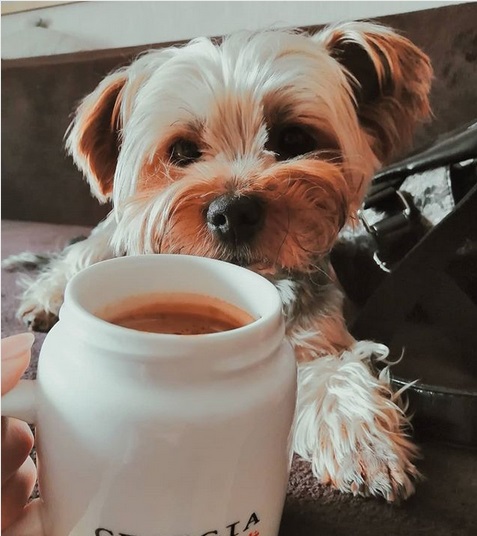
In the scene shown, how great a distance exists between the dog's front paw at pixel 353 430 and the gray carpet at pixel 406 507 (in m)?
0.01

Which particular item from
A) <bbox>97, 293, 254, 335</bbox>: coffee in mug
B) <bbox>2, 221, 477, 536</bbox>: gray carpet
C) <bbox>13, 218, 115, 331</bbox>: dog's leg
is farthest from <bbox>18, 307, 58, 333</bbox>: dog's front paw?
<bbox>97, 293, 254, 335</bbox>: coffee in mug

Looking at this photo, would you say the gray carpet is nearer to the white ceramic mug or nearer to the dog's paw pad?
the white ceramic mug

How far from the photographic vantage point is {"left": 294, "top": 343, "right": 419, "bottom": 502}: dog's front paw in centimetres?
69

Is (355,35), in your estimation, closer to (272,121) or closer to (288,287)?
(272,121)

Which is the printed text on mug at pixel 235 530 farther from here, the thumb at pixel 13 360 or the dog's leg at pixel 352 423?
the dog's leg at pixel 352 423

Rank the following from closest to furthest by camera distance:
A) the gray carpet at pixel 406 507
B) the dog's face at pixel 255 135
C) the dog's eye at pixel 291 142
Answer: the gray carpet at pixel 406 507 < the dog's face at pixel 255 135 < the dog's eye at pixel 291 142

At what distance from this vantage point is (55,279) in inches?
50.8

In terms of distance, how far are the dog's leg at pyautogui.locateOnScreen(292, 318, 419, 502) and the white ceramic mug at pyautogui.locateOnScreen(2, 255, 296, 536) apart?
270mm

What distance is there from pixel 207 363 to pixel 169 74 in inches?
28.4

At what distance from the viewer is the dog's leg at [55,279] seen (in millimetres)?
1150

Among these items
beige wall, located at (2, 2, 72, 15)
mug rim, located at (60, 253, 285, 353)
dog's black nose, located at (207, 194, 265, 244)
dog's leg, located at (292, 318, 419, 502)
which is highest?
mug rim, located at (60, 253, 285, 353)

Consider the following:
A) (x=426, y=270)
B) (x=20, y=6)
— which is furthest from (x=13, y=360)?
(x=20, y=6)

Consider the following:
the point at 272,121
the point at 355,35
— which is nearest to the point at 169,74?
the point at 272,121

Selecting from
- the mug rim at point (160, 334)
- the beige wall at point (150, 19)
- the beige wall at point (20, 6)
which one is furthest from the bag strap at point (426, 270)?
the beige wall at point (20, 6)
